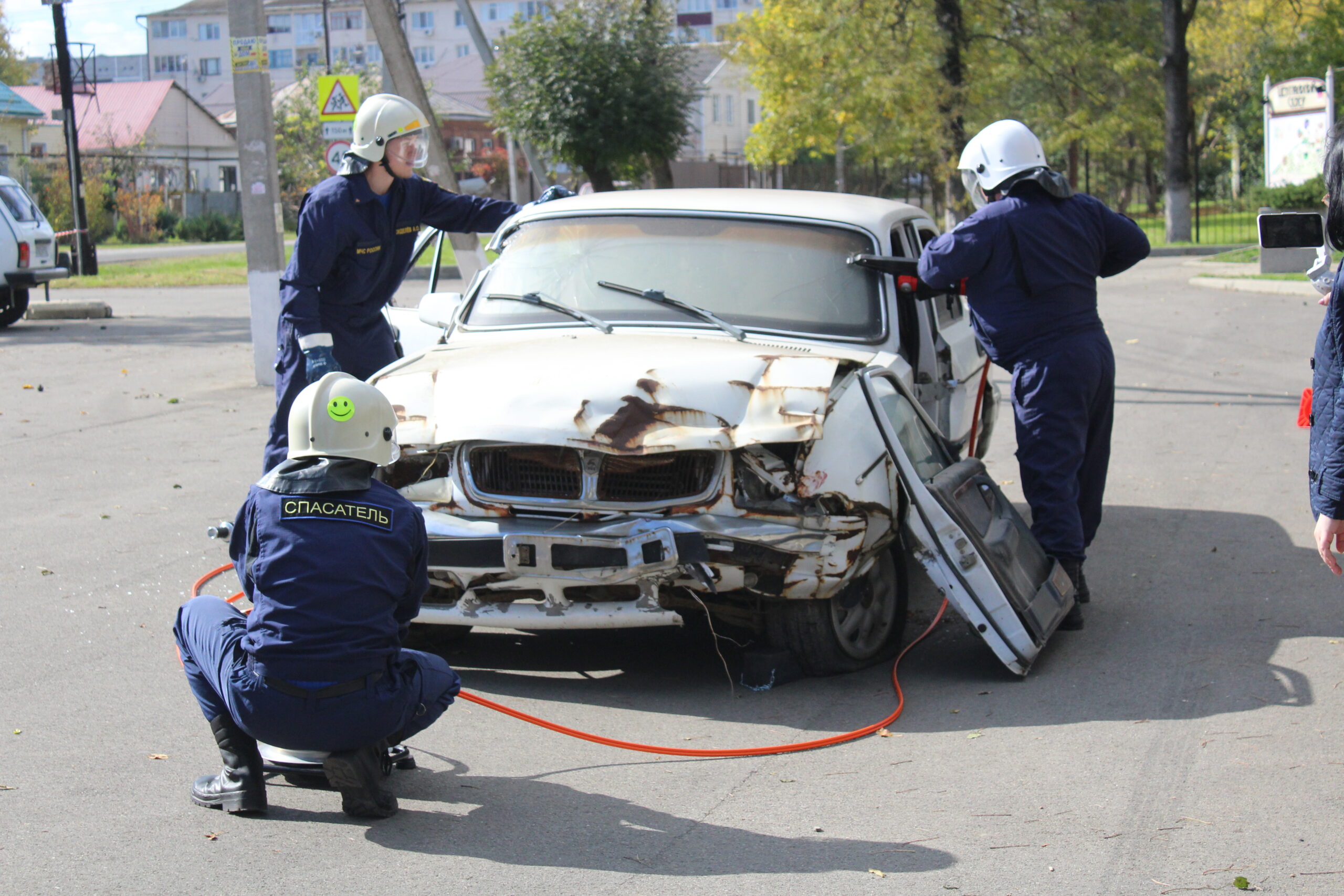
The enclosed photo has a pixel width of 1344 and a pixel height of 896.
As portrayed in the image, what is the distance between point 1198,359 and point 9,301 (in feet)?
49.7

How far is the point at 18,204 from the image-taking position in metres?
18.9

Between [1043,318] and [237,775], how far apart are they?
11.7 ft

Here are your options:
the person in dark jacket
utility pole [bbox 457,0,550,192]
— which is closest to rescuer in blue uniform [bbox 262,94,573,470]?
the person in dark jacket

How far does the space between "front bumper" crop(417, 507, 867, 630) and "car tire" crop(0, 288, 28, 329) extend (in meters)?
16.1

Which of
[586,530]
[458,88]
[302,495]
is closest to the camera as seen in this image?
[302,495]

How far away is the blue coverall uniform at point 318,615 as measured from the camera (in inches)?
141

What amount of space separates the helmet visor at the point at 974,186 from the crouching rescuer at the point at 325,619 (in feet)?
9.84

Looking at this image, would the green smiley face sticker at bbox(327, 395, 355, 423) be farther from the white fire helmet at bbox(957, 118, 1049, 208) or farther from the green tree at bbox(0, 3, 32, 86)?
the green tree at bbox(0, 3, 32, 86)

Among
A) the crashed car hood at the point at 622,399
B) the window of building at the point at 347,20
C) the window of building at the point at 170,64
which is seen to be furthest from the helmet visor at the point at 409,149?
the window of building at the point at 170,64

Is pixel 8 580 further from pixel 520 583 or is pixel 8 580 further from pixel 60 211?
pixel 60 211

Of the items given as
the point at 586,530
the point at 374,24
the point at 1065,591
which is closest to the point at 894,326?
the point at 1065,591

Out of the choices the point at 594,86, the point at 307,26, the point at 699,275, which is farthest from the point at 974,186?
the point at 307,26

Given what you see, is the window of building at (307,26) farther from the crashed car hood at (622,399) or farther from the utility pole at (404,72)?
the crashed car hood at (622,399)

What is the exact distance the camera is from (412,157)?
648 centimetres
